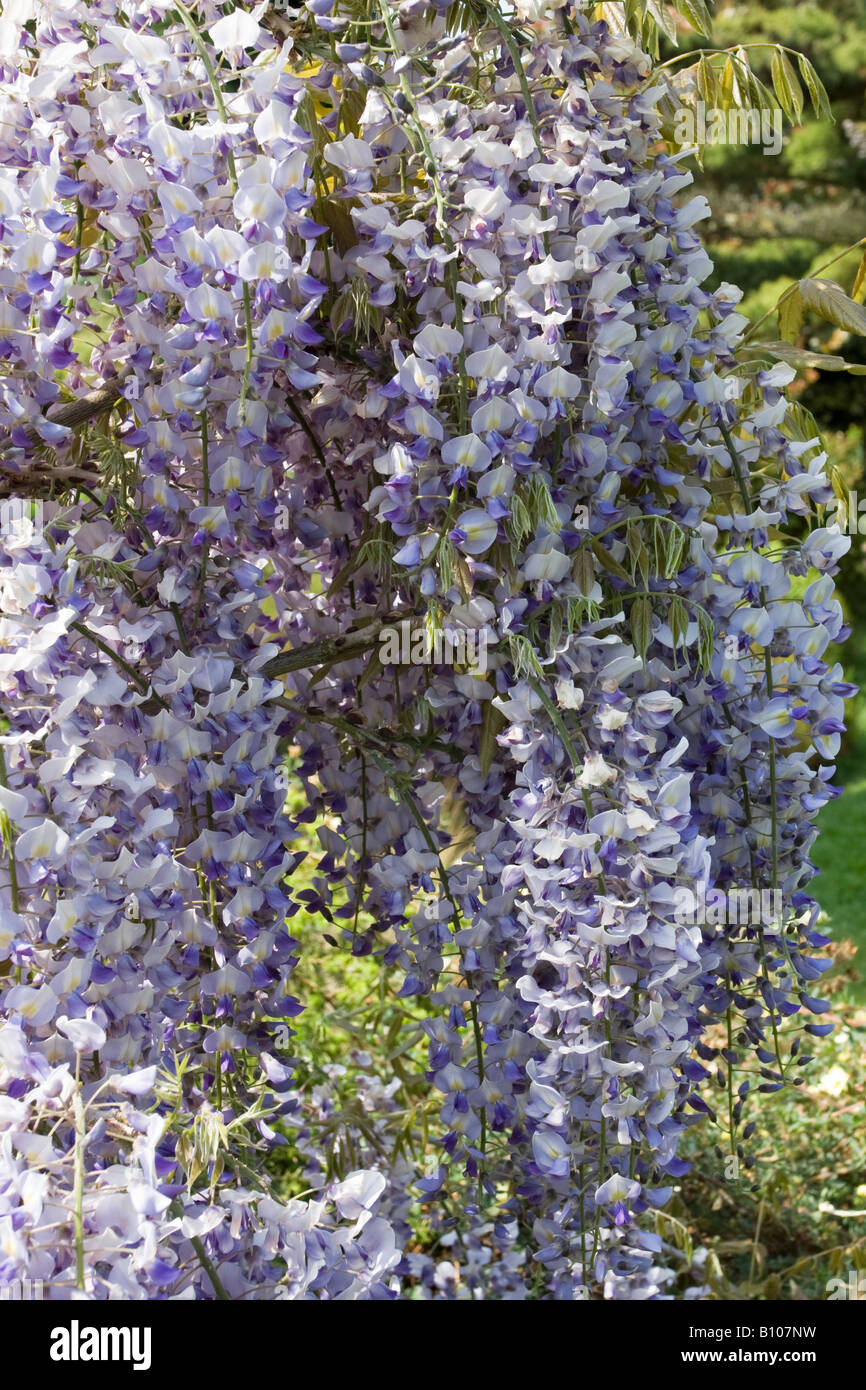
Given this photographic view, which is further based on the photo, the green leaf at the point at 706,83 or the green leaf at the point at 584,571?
the green leaf at the point at 706,83

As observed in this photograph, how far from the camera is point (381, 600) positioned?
1.40 metres

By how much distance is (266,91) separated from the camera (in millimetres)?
1093

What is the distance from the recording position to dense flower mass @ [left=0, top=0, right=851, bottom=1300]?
108cm

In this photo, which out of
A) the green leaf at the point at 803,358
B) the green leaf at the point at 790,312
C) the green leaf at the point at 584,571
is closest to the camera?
the green leaf at the point at 584,571

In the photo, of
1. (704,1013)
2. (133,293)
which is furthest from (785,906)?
(133,293)

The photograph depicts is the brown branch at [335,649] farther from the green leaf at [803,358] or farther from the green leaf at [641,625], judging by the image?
the green leaf at [803,358]

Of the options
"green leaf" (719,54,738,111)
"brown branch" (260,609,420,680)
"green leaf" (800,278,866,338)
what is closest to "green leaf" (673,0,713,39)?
"green leaf" (719,54,738,111)

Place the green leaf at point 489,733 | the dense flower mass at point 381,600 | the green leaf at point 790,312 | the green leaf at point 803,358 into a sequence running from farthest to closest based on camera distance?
the green leaf at point 790,312 < the green leaf at point 803,358 < the green leaf at point 489,733 < the dense flower mass at point 381,600

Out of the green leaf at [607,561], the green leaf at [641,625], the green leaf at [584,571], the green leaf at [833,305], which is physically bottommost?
the green leaf at [641,625]

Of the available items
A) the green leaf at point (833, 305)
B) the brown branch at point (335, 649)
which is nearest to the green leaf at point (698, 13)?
the green leaf at point (833, 305)

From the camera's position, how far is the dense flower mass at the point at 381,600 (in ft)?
3.56

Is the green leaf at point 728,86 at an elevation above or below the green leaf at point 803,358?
above
